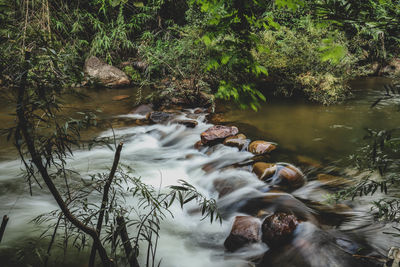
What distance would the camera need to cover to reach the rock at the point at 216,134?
18.4 feet

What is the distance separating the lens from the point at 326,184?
4020 millimetres

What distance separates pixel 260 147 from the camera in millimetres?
5016

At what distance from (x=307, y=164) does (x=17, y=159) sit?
18.1ft

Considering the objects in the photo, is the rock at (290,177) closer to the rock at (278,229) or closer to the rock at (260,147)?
the rock at (260,147)

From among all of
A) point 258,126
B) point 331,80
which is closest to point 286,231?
point 258,126

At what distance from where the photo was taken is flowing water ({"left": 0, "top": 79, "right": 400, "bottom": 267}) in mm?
2791

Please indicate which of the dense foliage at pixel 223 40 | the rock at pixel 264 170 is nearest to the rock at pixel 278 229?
the rock at pixel 264 170

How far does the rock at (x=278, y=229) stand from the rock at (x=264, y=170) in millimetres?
1177

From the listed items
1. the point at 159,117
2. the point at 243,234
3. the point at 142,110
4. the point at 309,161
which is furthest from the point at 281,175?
the point at 142,110

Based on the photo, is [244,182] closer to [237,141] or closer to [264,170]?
[264,170]

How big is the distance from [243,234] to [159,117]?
490cm

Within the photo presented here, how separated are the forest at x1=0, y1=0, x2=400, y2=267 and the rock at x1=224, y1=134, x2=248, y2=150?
0.02 meters

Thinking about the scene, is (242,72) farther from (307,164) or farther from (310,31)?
(310,31)

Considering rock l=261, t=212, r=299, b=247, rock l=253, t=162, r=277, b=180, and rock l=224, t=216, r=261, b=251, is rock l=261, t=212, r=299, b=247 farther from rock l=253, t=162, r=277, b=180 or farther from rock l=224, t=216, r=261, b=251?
rock l=253, t=162, r=277, b=180
